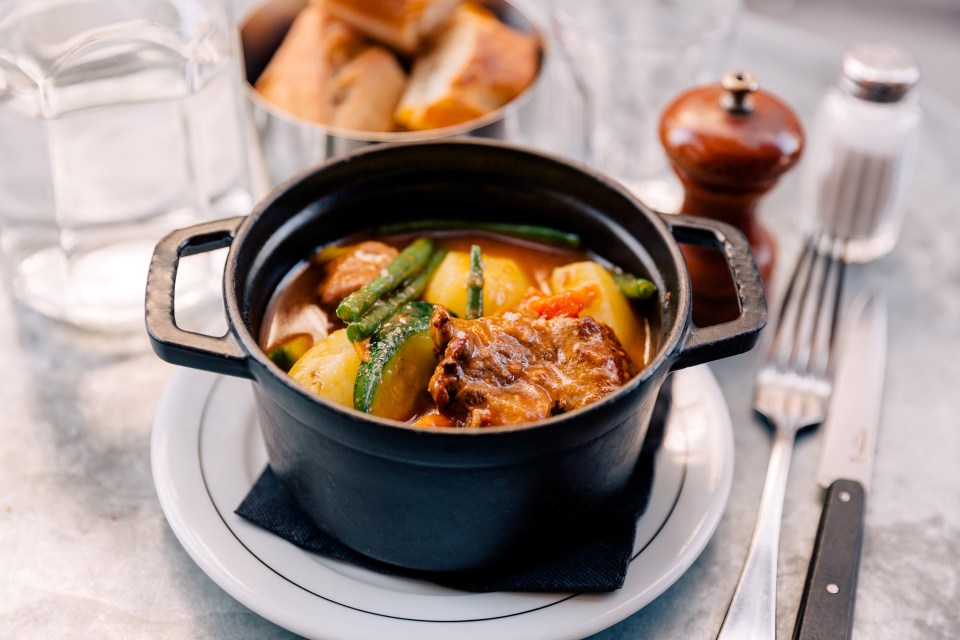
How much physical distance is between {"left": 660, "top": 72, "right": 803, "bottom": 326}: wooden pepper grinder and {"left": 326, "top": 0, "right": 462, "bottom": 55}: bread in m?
0.72

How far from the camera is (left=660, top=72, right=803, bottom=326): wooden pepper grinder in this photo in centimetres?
200

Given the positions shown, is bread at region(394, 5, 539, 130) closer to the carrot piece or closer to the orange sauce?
the orange sauce

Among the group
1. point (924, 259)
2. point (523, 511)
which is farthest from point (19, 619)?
point (924, 259)

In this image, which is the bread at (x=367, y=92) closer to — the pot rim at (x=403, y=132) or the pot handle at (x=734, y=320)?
the pot rim at (x=403, y=132)

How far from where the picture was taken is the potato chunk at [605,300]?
1710mm

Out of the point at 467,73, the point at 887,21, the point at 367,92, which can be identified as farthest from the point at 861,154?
the point at 887,21

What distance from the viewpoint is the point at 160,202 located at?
7.52ft

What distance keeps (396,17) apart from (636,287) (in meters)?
1.11

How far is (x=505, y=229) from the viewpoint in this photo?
193 cm

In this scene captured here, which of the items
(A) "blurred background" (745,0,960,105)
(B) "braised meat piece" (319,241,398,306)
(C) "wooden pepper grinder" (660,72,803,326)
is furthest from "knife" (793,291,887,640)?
(A) "blurred background" (745,0,960,105)

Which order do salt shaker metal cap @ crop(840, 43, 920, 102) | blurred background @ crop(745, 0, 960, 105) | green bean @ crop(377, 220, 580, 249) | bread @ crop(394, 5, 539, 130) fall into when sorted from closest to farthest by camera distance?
green bean @ crop(377, 220, 580, 249) → salt shaker metal cap @ crop(840, 43, 920, 102) → bread @ crop(394, 5, 539, 130) → blurred background @ crop(745, 0, 960, 105)

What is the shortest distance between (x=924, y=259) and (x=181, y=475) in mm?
1835

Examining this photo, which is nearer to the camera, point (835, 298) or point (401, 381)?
point (401, 381)

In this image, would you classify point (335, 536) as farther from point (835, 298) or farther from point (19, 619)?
point (835, 298)
